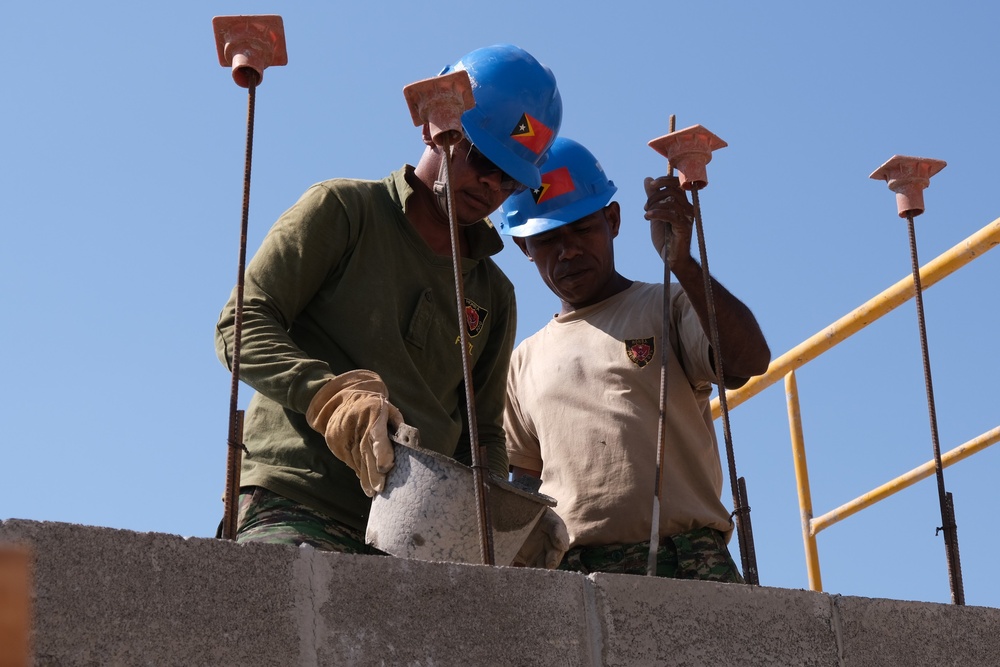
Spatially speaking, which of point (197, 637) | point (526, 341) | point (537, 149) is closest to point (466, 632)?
point (197, 637)

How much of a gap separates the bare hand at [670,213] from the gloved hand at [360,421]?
48.2 inches

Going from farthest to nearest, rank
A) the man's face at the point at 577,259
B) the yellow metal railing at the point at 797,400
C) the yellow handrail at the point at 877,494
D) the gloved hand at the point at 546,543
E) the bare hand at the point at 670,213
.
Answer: the yellow handrail at the point at 877,494, the man's face at the point at 577,259, the yellow metal railing at the point at 797,400, the bare hand at the point at 670,213, the gloved hand at the point at 546,543

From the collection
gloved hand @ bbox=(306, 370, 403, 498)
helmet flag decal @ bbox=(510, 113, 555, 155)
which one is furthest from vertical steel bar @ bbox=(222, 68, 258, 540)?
helmet flag decal @ bbox=(510, 113, 555, 155)

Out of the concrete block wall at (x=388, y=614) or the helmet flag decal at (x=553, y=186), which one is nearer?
the concrete block wall at (x=388, y=614)

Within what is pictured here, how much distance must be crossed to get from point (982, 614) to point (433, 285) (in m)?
1.52

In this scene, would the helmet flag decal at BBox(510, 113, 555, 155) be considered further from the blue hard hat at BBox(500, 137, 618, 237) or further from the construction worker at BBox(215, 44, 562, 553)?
the blue hard hat at BBox(500, 137, 618, 237)

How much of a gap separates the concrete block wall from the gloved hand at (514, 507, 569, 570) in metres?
0.73

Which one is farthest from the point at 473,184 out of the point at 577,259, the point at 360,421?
the point at 577,259

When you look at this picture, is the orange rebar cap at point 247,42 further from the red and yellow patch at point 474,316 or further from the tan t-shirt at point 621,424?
the tan t-shirt at point 621,424

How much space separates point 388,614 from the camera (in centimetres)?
179

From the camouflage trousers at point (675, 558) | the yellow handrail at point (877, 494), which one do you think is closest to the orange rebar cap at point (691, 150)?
the camouflage trousers at point (675, 558)

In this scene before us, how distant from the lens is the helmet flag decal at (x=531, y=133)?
331 cm

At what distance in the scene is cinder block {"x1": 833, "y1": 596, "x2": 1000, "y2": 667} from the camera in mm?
2303

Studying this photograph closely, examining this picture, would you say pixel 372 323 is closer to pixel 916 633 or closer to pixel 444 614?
pixel 444 614
